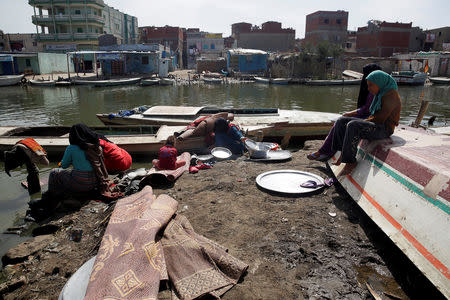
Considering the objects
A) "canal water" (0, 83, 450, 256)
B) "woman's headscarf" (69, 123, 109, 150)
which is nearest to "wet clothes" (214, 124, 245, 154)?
"woman's headscarf" (69, 123, 109, 150)

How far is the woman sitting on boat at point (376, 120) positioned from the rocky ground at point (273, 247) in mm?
676

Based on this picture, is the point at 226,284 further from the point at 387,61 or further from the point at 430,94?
the point at 387,61

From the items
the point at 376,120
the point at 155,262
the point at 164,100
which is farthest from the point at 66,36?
the point at 155,262

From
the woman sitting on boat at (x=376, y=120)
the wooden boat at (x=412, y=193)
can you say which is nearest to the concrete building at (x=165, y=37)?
the woman sitting on boat at (x=376, y=120)

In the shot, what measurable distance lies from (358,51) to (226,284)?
174 feet

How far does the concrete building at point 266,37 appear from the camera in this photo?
177 ft

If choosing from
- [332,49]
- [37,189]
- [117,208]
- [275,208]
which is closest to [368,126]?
[275,208]

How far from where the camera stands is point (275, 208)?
14.0 feet

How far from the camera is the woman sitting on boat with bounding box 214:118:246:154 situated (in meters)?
7.50

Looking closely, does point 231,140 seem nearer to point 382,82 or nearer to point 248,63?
point 382,82

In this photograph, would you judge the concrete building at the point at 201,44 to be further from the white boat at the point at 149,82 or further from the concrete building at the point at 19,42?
the concrete building at the point at 19,42

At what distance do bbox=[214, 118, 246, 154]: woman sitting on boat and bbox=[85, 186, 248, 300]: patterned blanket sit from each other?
414cm

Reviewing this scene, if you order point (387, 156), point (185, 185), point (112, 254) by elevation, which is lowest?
point (185, 185)

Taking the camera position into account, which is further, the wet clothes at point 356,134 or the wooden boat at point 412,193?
the wet clothes at point 356,134
